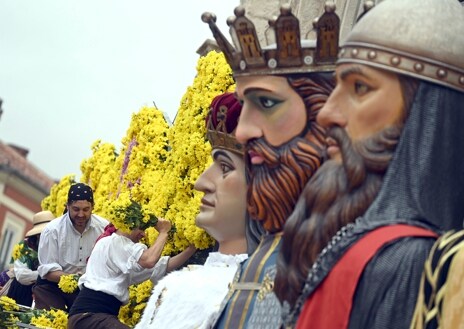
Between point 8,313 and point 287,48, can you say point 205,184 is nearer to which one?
point 287,48

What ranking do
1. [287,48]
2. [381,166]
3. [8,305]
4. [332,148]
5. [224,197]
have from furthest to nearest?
A: [8,305] → [224,197] → [287,48] → [332,148] → [381,166]

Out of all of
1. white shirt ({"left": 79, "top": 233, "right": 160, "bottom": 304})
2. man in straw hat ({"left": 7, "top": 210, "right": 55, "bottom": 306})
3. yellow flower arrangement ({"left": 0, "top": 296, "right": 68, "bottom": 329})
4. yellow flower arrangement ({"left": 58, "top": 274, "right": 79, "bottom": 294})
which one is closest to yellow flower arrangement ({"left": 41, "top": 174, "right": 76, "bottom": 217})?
man in straw hat ({"left": 7, "top": 210, "right": 55, "bottom": 306})

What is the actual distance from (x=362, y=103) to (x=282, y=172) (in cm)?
69

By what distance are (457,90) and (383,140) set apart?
0.22 metres

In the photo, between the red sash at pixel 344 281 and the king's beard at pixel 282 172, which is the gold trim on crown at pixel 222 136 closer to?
the king's beard at pixel 282 172

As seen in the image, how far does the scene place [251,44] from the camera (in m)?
3.76

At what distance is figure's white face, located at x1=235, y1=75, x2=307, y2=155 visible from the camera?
3605 mm

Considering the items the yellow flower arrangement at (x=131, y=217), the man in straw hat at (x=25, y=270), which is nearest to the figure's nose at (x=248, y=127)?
the yellow flower arrangement at (x=131, y=217)

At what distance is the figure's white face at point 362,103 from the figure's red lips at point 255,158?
614 mm

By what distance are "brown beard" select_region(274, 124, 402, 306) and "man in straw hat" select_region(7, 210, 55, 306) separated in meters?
5.69

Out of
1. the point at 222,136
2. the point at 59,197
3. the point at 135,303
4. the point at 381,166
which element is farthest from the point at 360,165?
the point at 59,197

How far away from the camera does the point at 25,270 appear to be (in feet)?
28.0

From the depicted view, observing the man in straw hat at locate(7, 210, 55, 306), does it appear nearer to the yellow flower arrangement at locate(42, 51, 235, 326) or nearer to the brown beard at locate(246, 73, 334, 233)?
the yellow flower arrangement at locate(42, 51, 235, 326)

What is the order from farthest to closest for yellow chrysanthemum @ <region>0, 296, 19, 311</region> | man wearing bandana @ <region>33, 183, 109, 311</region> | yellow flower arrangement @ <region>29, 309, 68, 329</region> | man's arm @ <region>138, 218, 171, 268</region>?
man wearing bandana @ <region>33, 183, 109, 311</region> → yellow chrysanthemum @ <region>0, 296, 19, 311</region> → yellow flower arrangement @ <region>29, 309, 68, 329</region> → man's arm @ <region>138, 218, 171, 268</region>
